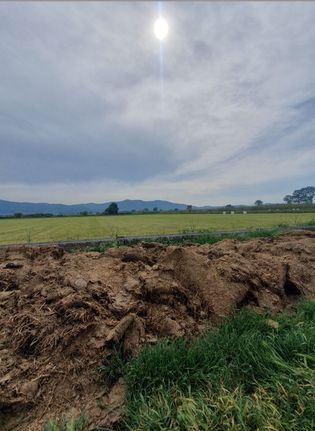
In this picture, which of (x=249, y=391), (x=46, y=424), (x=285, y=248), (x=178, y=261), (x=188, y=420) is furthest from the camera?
(x=285, y=248)

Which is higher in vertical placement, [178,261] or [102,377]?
[178,261]

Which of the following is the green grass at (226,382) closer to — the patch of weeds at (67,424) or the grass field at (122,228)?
the patch of weeds at (67,424)

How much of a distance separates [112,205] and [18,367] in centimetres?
8333

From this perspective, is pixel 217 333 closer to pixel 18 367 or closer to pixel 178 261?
pixel 178 261

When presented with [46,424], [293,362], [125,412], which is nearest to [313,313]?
[293,362]

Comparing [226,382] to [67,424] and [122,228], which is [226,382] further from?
[122,228]

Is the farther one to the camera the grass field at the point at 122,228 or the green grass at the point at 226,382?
the grass field at the point at 122,228

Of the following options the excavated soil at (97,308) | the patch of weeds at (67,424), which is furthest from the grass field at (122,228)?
the patch of weeds at (67,424)

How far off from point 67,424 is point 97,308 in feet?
3.88

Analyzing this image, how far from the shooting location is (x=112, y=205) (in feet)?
279

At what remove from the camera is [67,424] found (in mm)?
2094

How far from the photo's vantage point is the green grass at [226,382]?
201 cm

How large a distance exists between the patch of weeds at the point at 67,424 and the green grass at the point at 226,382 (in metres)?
0.29

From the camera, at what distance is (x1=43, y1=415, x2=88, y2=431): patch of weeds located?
2068 mm
